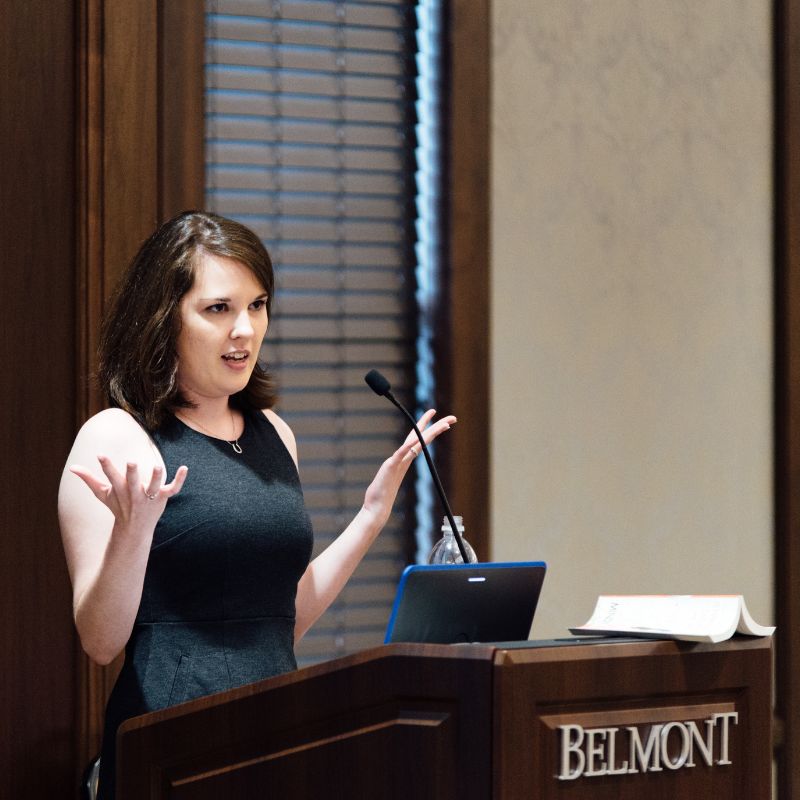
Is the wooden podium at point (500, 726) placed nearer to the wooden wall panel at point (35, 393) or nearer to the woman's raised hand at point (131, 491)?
the woman's raised hand at point (131, 491)

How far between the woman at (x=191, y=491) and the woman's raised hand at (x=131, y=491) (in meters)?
0.11

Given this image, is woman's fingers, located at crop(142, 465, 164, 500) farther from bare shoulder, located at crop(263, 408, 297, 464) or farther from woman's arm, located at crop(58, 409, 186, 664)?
bare shoulder, located at crop(263, 408, 297, 464)

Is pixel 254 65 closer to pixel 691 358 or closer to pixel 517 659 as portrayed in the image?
pixel 691 358

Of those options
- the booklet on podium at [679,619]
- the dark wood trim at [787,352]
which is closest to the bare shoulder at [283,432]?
the booklet on podium at [679,619]

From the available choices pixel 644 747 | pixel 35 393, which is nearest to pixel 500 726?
pixel 644 747

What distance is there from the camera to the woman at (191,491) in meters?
1.91

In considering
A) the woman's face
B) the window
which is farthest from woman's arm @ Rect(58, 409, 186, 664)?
the window

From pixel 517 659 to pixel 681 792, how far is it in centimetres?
28

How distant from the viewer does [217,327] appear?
2.04m

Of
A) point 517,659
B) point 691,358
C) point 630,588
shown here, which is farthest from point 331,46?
point 517,659

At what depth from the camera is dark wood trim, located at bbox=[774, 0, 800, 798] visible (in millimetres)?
3352

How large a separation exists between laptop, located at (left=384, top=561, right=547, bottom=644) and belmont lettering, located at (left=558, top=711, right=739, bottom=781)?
28 centimetres

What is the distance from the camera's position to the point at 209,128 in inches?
115

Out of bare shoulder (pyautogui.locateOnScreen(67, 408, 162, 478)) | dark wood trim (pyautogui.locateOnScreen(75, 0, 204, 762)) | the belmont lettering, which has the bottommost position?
the belmont lettering
